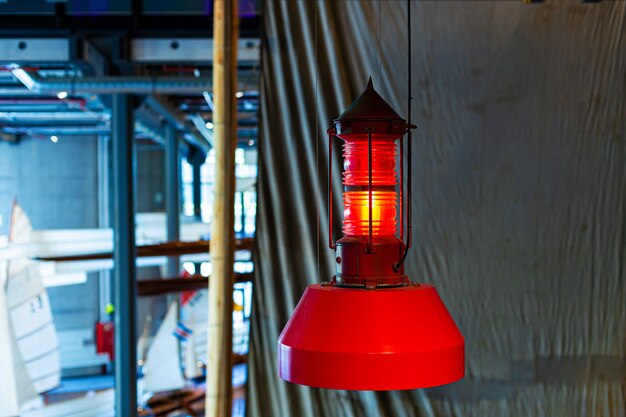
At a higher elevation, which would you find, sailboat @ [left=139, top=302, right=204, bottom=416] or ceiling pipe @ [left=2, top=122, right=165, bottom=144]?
ceiling pipe @ [left=2, top=122, right=165, bottom=144]

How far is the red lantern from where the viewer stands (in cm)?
101

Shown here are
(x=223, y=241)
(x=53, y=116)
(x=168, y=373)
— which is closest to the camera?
(x=223, y=241)

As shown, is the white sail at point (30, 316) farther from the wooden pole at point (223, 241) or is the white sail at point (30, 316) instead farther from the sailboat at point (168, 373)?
the wooden pole at point (223, 241)

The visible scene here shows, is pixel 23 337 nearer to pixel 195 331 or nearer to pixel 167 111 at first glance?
pixel 167 111

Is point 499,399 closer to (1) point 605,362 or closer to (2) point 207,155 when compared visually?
(1) point 605,362

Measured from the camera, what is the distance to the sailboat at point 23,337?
6.79 m

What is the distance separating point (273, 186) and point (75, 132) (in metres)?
11.6

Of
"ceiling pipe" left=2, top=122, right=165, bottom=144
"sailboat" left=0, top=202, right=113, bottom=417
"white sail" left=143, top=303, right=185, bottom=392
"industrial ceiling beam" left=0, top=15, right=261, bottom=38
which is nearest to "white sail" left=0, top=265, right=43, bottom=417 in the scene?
"sailboat" left=0, top=202, right=113, bottom=417

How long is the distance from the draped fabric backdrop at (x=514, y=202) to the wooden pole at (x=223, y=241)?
0.88 ft

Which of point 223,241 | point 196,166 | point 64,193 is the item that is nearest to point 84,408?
point 64,193

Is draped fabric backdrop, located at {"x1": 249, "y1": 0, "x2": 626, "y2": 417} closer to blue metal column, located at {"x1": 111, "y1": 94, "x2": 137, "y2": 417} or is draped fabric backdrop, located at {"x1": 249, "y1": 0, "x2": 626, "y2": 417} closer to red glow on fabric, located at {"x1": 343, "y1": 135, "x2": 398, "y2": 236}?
red glow on fabric, located at {"x1": 343, "y1": 135, "x2": 398, "y2": 236}

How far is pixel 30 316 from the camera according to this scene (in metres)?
7.95

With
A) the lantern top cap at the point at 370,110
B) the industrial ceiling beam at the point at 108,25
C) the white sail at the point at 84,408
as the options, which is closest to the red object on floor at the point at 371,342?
the lantern top cap at the point at 370,110

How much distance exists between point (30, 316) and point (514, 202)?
668 centimetres
